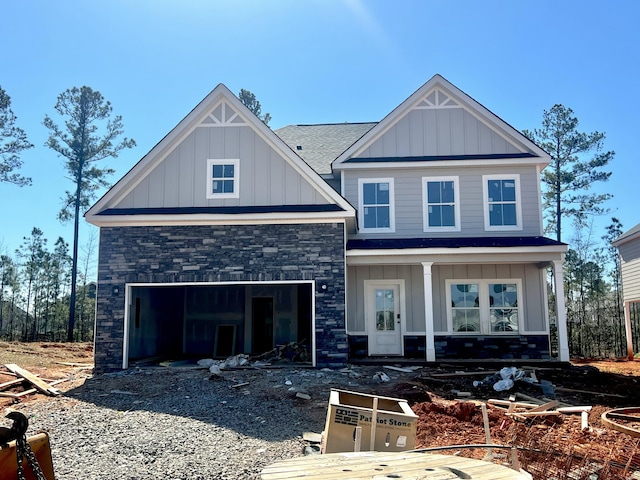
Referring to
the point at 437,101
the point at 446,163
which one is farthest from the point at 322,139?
the point at 446,163

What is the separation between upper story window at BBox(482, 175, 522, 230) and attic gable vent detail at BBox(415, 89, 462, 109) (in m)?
2.48

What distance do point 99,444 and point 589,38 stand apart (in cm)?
1427

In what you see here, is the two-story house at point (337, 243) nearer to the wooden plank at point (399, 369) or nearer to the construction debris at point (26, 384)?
the wooden plank at point (399, 369)

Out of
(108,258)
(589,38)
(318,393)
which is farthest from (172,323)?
(589,38)

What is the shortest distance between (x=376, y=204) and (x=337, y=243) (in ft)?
10.6

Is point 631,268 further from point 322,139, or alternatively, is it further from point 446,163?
point 322,139

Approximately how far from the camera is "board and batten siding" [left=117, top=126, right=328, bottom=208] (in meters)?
13.1

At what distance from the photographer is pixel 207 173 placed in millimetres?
13352

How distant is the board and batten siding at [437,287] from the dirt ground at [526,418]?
6.08ft

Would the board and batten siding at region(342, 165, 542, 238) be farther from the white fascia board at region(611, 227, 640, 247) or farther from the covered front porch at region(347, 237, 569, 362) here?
the white fascia board at region(611, 227, 640, 247)

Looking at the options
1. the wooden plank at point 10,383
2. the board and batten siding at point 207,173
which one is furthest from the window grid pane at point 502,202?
the wooden plank at point 10,383

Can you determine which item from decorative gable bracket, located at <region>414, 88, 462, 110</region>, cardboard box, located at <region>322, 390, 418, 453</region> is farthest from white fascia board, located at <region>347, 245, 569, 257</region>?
cardboard box, located at <region>322, 390, 418, 453</region>

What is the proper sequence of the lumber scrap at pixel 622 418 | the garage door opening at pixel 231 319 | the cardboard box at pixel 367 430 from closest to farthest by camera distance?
the lumber scrap at pixel 622 418
the cardboard box at pixel 367 430
the garage door opening at pixel 231 319

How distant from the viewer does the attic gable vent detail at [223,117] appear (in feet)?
44.2
